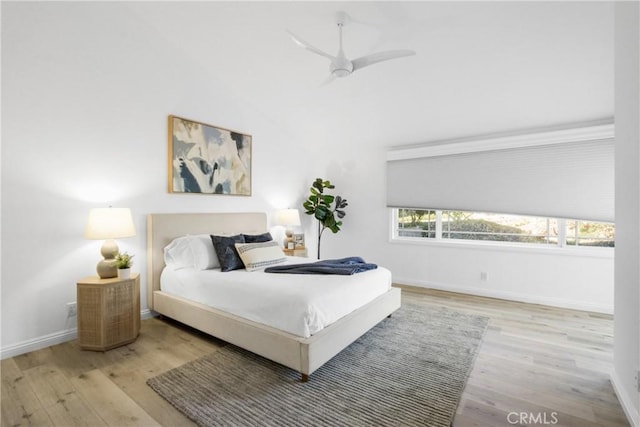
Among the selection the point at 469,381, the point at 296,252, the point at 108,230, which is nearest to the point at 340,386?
the point at 469,381

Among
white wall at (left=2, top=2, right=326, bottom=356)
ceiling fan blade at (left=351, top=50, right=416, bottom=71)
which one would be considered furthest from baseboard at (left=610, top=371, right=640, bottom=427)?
white wall at (left=2, top=2, right=326, bottom=356)

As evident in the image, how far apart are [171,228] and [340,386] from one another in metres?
2.54

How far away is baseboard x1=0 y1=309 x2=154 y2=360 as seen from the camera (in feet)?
8.05

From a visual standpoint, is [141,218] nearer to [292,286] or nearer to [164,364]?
[164,364]

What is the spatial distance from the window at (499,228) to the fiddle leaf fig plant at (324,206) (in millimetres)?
975

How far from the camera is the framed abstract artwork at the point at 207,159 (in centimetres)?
358

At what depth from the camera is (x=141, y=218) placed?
10.9 ft

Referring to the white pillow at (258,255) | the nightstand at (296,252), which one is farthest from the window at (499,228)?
the white pillow at (258,255)

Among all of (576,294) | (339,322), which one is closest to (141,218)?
(339,322)

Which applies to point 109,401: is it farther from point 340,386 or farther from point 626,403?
point 626,403

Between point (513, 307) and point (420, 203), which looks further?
point (420, 203)

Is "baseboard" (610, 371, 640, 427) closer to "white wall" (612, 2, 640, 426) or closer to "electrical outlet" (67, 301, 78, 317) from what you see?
"white wall" (612, 2, 640, 426)

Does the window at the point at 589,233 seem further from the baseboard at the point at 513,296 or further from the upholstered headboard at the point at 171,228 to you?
the upholstered headboard at the point at 171,228

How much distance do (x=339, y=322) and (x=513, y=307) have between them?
264 cm
